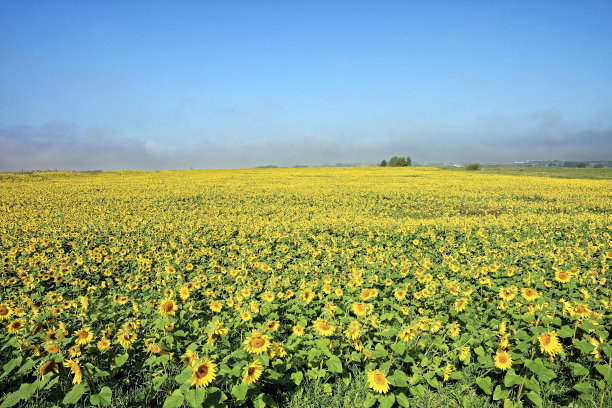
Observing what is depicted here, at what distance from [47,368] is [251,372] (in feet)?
5.60

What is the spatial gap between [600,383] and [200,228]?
34.9ft

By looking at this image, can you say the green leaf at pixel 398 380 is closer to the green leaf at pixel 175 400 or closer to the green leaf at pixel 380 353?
the green leaf at pixel 380 353

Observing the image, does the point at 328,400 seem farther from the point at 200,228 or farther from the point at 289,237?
the point at 200,228

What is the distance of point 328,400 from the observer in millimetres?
3129

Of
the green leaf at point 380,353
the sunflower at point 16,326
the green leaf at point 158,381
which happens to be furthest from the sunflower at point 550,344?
the sunflower at point 16,326

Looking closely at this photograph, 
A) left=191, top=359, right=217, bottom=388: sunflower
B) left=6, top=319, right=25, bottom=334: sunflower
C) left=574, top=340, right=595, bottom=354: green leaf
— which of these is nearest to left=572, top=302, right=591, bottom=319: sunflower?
left=574, top=340, right=595, bottom=354: green leaf

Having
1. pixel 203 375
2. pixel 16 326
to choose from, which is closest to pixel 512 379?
pixel 203 375

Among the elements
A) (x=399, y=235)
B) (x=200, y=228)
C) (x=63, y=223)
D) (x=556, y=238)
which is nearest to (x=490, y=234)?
(x=556, y=238)

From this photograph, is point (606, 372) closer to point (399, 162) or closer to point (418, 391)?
point (418, 391)

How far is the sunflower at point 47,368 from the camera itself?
2.40 metres

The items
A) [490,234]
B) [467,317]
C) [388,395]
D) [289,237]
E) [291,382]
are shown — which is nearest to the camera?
[388,395]

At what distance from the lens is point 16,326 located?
3277 millimetres

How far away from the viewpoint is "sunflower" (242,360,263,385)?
2555 millimetres

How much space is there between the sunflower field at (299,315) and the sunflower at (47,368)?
16 millimetres
